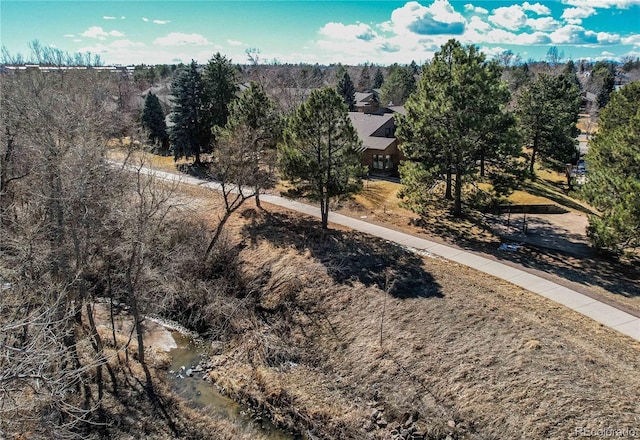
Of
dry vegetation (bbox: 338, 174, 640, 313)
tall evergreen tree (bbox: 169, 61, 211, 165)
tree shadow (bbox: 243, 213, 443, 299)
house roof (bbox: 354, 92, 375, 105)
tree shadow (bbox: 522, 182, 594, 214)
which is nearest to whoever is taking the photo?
dry vegetation (bbox: 338, 174, 640, 313)

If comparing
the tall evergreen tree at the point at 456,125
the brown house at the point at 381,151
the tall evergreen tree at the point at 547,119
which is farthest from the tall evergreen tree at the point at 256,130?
the tall evergreen tree at the point at 547,119

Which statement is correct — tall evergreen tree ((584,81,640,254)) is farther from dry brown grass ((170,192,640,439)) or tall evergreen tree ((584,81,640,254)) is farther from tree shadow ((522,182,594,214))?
tree shadow ((522,182,594,214))

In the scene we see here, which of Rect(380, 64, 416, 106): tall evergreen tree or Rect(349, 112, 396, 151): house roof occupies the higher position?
Rect(380, 64, 416, 106): tall evergreen tree

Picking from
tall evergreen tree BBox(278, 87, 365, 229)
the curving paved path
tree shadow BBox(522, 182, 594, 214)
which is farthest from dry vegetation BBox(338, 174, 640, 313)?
tall evergreen tree BBox(278, 87, 365, 229)

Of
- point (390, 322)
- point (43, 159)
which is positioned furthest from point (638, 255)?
point (43, 159)

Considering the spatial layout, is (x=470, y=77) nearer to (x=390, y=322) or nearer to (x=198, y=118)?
(x=390, y=322)

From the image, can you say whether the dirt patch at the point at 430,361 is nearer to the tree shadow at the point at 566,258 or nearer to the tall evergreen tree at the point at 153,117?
the tree shadow at the point at 566,258
